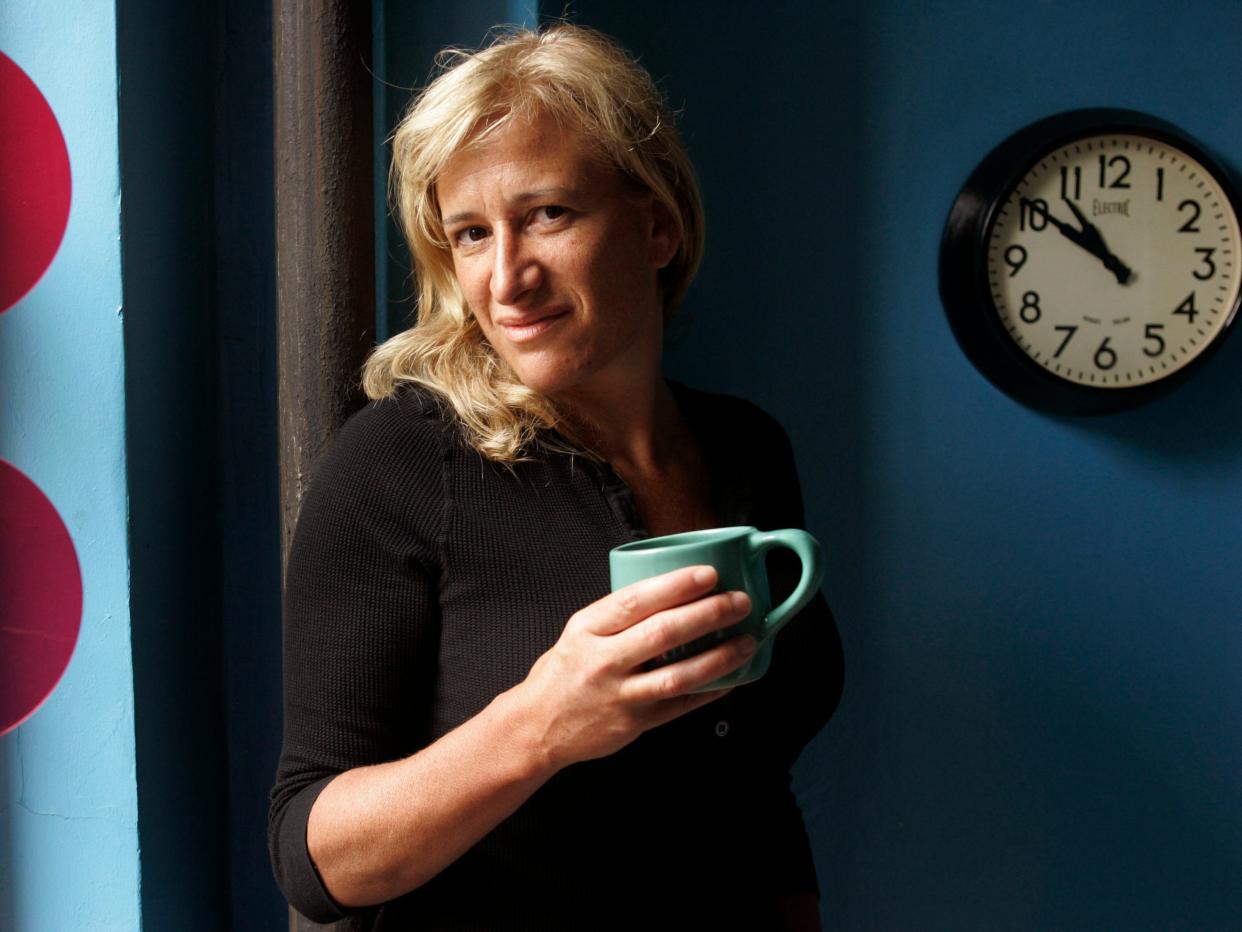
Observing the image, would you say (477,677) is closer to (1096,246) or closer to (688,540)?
(688,540)

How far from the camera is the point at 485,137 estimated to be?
939mm

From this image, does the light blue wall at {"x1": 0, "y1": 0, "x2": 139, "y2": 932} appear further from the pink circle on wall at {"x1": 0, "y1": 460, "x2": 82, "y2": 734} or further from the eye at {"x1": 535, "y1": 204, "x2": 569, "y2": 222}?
the eye at {"x1": 535, "y1": 204, "x2": 569, "y2": 222}

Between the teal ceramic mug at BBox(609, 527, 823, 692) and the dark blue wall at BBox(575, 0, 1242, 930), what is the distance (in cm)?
70

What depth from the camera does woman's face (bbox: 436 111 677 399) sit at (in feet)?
3.08

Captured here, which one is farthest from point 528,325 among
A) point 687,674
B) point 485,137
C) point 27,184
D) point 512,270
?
point 27,184

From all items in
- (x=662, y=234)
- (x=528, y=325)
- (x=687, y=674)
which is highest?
(x=662, y=234)

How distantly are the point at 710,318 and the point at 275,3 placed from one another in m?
0.62

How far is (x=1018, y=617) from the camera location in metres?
1.44

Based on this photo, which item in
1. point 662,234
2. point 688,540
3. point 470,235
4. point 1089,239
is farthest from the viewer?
point 1089,239

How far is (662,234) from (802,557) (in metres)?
0.48

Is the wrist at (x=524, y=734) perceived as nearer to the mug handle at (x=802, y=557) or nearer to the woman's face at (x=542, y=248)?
the mug handle at (x=802, y=557)

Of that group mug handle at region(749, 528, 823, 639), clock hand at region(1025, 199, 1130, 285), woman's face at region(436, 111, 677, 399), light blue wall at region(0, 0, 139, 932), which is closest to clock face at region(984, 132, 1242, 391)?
clock hand at region(1025, 199, 1130, 285)

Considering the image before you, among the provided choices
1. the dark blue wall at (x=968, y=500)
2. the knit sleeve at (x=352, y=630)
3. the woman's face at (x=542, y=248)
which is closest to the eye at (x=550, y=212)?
the woman's face at (x=542, y=248)

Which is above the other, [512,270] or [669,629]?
[512,270]
